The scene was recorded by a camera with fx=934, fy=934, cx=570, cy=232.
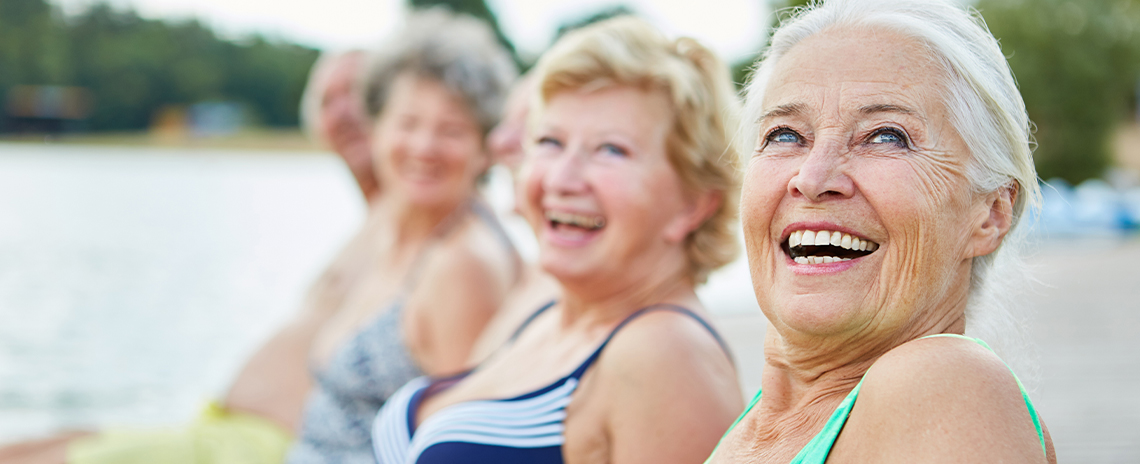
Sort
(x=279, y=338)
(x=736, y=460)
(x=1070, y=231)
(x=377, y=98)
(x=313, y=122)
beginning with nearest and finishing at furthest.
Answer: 1. (x=736, y=460)
2. (x=377, y=98)
3. (x=279, y=338)
4. (x=313, y=122)
5. (x=1070, y=231)

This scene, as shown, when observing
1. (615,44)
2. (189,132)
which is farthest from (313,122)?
(189,132)

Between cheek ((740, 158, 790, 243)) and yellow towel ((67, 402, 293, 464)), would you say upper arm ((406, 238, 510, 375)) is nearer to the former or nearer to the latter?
yellow towel ((67, 402, 293, 464))

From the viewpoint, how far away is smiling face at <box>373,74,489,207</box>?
335 cm

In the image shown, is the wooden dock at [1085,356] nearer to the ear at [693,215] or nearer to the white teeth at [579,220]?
the ear at [693,215]

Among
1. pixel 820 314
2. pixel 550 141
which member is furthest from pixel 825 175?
pixel 550 141

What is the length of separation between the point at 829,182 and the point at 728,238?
39.9 inches

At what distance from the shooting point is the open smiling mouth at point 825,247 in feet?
4.14

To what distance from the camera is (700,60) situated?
2230mm

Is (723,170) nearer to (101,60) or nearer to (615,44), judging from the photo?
(615,44)

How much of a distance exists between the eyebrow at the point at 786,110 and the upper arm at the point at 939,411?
36cm

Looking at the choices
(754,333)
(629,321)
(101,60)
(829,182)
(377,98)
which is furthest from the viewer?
(101,60)

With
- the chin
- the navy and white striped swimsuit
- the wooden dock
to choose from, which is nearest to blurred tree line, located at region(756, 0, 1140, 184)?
the wooden dock

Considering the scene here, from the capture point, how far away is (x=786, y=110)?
4.43 feet

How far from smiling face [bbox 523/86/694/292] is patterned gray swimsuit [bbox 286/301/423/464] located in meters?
1.10
